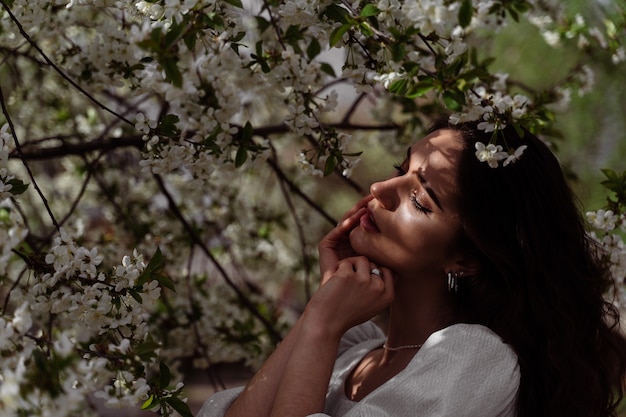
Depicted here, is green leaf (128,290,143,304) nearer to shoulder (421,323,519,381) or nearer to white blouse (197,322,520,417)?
white blouse (197,322,520,417)

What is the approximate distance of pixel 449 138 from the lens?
1.53 m

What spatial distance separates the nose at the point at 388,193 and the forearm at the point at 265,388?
285 mm

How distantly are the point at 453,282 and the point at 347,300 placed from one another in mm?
234

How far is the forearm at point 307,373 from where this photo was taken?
1363mm

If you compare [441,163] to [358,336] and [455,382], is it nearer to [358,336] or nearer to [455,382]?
[455,382]

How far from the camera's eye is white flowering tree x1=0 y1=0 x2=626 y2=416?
3.59ft

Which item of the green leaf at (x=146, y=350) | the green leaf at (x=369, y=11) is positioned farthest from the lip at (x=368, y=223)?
the green leaf at (x=146, y=350)

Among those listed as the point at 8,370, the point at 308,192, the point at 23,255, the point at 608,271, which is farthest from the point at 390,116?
the point at 8,370

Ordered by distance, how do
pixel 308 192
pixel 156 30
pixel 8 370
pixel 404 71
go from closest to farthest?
pixel 8 370 → pixel 156 30 → pixel 404 71 → pixel 308 192

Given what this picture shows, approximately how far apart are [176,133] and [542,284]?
0.77m

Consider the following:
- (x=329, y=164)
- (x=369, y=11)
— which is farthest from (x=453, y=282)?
(x=369, y=11)

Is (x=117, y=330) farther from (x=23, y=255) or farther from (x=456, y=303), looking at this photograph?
(x=456, y=303)

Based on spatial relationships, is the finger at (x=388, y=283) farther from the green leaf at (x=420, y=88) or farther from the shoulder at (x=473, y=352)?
the green leaf at (x=420, y=88)

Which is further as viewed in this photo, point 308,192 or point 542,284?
point 308,192
